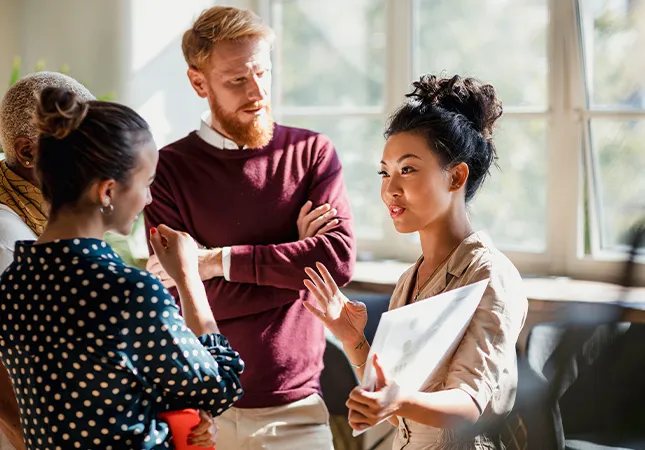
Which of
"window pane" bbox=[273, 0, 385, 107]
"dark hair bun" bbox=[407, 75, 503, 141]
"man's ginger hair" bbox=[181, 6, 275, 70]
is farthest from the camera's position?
"window pane" bbox=[273, 0, 385, 107]

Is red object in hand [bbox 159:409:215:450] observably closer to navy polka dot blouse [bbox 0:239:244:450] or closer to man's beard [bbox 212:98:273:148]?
navy polka dot blouse [bbox 0:239:244:450]

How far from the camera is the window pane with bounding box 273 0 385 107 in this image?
10.9 feet

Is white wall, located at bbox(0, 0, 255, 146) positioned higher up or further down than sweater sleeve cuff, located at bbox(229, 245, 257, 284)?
higher up

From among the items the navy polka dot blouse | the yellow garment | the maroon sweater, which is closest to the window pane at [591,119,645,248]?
the navy polka dot blouse

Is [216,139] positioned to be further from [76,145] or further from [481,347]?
[481,347]

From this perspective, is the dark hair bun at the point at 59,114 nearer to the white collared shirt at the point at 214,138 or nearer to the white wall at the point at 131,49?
the white collared shirt at the point at 214,138

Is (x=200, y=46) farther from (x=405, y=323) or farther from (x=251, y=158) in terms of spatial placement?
(x=405, y=323)

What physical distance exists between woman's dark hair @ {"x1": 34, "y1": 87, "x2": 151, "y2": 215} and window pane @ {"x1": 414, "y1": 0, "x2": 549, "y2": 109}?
6.43 ft

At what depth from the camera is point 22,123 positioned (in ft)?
5.08

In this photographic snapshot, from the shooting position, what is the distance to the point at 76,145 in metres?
1.14

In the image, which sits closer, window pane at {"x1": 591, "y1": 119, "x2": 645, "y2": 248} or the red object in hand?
window pane at {"x1": 591, "y1": 119, "x2": 645, "y2": 248}

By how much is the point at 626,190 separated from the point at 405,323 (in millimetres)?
741

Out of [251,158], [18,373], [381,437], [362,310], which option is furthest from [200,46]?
[381,437]

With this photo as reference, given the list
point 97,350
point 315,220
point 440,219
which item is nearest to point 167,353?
point 97,350
